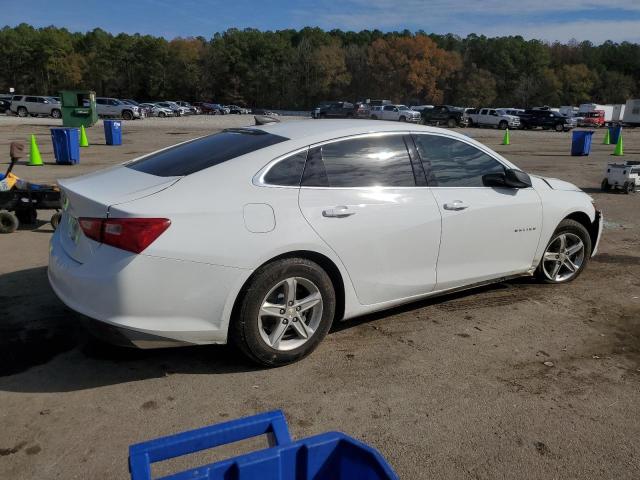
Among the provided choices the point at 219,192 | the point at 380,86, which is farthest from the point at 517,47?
the point at 219,192

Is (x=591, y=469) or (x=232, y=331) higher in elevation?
(x=232, y=331)

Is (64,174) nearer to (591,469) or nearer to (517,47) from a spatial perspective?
(591,469)

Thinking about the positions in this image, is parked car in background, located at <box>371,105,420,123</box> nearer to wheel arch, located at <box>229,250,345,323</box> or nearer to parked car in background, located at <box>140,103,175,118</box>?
parked car in background, located at <box>140,103,175,118</box>

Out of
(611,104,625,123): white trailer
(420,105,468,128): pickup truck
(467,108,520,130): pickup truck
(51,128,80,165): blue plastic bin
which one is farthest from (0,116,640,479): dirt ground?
(611,104,625,123): white trailer

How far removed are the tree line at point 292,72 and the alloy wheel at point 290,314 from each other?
99.6m

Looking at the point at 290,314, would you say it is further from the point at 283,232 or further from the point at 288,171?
the point at 288,171

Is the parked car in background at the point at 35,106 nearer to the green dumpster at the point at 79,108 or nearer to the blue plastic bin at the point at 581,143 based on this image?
the green dumpster at the point at 79,108

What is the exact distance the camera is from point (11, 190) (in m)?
7.22

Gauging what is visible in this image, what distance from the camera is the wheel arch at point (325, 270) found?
3436mm

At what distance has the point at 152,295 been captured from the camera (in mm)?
3191

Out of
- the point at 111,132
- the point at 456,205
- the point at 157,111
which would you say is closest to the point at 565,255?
the point at 456,205

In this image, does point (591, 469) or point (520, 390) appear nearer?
point (591, 469)

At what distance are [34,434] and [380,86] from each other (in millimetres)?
103353

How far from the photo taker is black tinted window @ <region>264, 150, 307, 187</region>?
12.0ft
